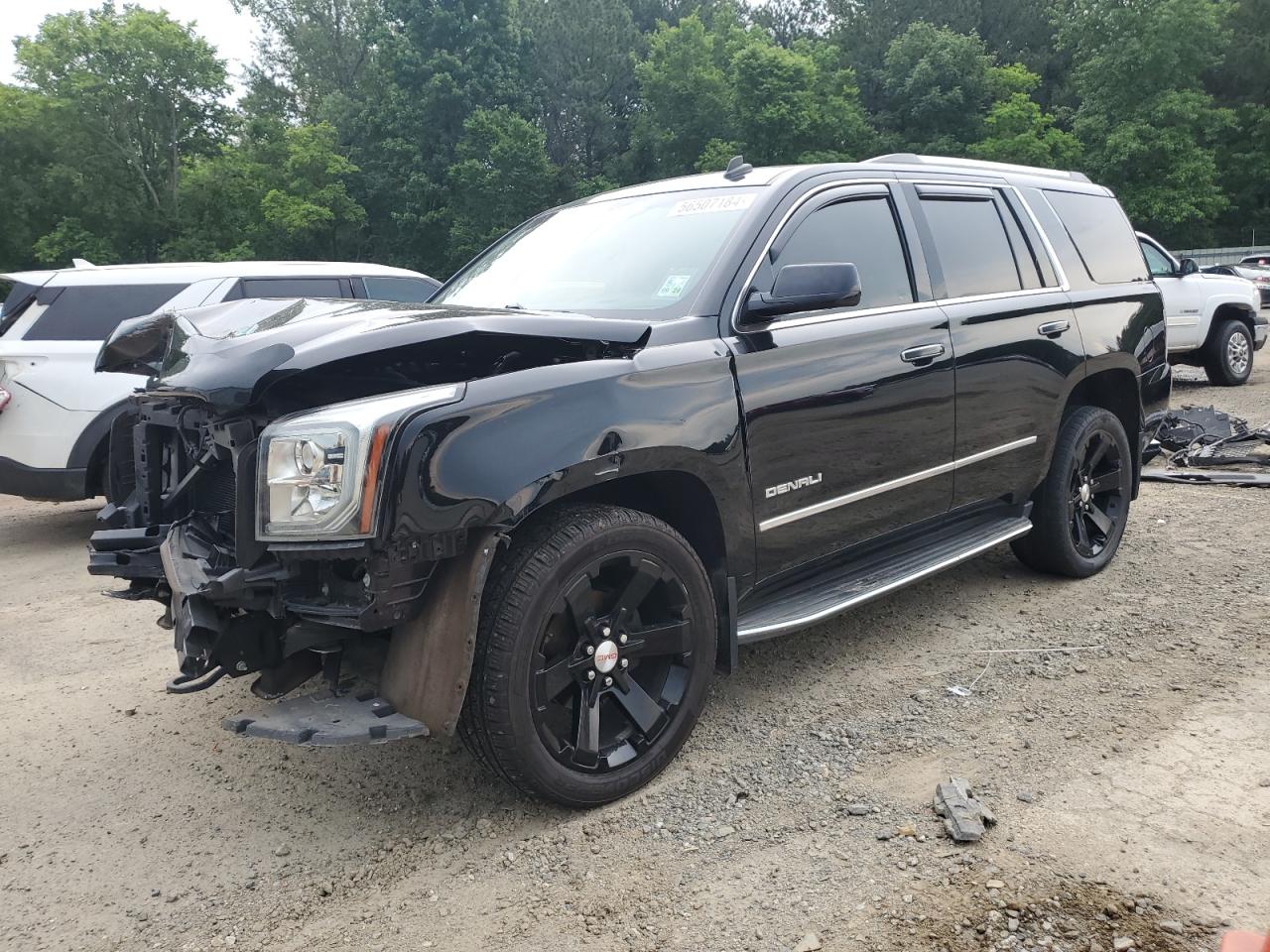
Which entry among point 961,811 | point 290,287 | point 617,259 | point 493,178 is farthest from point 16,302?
point 493,178

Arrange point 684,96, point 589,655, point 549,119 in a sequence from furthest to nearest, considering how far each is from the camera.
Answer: point 549,119 < point 684,96 < point 589,655

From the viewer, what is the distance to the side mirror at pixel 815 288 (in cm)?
308

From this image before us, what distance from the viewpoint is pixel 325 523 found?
238cm

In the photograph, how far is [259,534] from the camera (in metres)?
2.45

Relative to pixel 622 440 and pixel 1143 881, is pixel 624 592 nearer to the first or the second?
pixel 622 440

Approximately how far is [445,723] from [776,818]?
1020mm

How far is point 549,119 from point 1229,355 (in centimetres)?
4220

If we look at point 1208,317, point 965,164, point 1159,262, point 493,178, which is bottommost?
point 1208,317

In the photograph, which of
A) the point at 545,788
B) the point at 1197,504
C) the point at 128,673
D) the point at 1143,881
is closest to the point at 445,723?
the point at 545,788

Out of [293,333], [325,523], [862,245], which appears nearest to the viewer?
[325,523]

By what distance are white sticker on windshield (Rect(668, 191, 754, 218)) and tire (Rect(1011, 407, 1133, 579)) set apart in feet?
7.04

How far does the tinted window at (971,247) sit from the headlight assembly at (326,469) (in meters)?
2.52

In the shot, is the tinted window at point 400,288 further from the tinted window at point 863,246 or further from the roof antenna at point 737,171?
the tinted window at point 863,246

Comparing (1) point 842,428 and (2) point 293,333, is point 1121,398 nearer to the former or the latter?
(1) point 842,428
